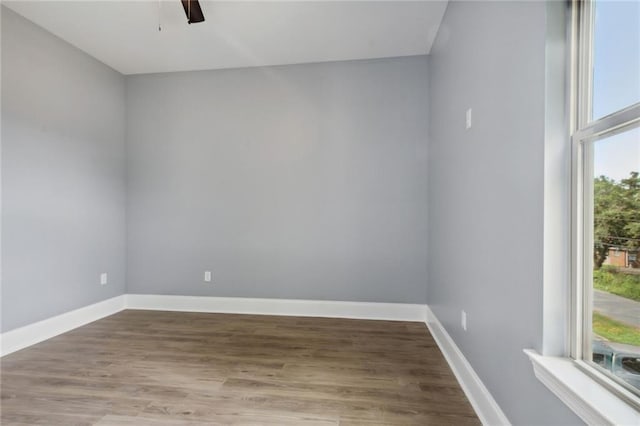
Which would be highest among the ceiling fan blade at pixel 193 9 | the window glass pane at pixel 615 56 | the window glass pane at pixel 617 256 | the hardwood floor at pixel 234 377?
the ceiling fan blade at pixel 193 9

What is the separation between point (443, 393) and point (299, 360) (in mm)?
1025

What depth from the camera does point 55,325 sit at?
2744mm

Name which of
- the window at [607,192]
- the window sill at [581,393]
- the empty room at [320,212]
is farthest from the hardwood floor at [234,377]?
the window at [607,192]

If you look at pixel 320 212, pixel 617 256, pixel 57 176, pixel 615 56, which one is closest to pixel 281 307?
pixel 320 212

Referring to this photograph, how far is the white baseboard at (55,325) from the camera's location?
2.39m

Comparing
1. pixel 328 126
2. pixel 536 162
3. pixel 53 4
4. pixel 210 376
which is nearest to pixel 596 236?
pixel 536 162

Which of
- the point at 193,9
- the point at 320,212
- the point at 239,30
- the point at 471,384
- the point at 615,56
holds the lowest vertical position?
the point at 471,384

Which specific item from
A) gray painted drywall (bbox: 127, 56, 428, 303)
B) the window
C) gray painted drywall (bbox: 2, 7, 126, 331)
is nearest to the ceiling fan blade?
gray painted drywall (bbox: 127, 56, 428, 303)

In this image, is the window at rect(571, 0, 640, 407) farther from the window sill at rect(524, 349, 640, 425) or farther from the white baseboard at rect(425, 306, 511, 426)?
Answer: the white baseboard at rect(425, 306, 511, 426)

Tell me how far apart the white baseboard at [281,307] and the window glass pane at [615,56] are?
2.61m

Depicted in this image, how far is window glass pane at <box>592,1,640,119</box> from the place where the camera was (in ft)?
2.76

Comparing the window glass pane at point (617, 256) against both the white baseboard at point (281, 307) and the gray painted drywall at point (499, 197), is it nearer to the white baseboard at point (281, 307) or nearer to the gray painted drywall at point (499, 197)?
the gray painted drywall at point (499, 197)

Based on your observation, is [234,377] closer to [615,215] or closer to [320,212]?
[320,212]

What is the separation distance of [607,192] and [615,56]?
42 centimetres
